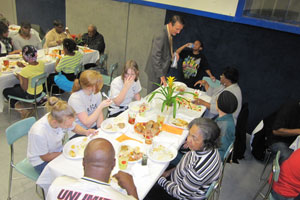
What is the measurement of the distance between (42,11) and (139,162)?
7.73 meters

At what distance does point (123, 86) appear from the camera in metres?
3.32

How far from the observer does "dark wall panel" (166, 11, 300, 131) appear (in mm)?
4035

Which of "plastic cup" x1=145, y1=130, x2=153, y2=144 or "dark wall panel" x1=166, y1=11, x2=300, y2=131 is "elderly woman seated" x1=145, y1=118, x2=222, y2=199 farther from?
"dark wall panel" x1=166, y1=11, x2=300, y2=131

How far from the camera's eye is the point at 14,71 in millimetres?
3936

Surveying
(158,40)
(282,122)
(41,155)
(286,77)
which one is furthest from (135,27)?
(41,155)

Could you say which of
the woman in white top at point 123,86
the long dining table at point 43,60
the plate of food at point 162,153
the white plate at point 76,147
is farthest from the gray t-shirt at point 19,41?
the plate of food at point 162,153

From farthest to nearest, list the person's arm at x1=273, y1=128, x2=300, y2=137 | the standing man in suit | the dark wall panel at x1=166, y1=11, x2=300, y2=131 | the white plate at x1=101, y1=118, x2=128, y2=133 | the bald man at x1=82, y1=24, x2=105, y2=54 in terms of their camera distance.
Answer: the bald man at x1=82, y1=24, x2=105, y2=54
the dark wall panel at x1=166, y1=11, x2=300, y2=131
the standing man in suit
the person's arm at x1=273, y1=128, x2=300, y2=137
the white plate at x1=101, y1=118, x2=128, y2=133

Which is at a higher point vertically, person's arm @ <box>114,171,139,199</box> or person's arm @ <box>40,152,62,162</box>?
person's arm @ <box>114,171,139,199</box>

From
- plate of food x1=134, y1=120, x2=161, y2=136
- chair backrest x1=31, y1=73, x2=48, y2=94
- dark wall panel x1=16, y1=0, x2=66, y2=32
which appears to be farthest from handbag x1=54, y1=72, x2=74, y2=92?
dark wall panel x1=16, y1=0, x2=66, y2=32

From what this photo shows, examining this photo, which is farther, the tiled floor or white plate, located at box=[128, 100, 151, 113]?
white plate, located at box=[128, 100, 151, 113]

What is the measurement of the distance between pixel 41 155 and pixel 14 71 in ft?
7.73

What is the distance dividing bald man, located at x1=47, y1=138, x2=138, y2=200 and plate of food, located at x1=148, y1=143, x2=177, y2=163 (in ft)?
2.75

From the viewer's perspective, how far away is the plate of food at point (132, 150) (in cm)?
216

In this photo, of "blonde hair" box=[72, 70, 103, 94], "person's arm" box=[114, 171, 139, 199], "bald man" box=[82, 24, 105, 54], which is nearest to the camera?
"person's arm" box=[114, 171, 139, 199]
